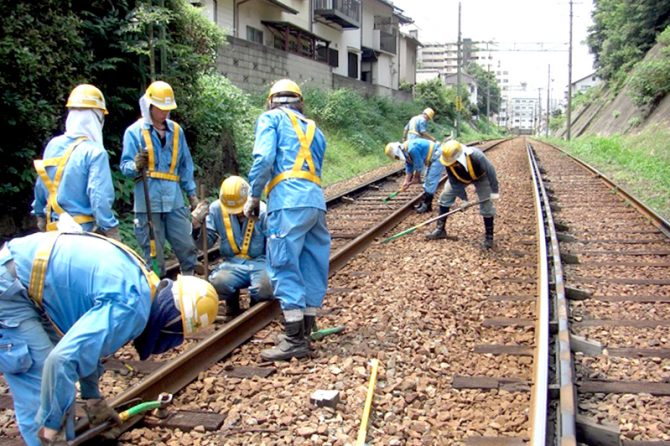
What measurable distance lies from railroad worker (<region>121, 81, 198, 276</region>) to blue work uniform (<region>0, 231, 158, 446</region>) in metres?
2.73

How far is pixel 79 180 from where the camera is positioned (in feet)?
14.0

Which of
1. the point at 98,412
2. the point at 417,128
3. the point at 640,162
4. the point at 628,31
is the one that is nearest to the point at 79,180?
the point at 98,412

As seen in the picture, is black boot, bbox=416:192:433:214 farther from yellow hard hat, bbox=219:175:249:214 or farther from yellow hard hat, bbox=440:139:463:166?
yellow hard hat, bbox=219:175:249:214

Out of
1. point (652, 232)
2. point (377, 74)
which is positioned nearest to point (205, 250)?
point (652, 232)

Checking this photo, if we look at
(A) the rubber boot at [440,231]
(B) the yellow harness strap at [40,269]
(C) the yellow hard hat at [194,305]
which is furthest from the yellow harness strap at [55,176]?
(A) the rubber boot at [440,231]

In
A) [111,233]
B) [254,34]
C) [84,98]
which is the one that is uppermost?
[254,34]

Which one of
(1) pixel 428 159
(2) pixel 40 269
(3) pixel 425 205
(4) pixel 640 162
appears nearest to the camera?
(2) pixel 40 269

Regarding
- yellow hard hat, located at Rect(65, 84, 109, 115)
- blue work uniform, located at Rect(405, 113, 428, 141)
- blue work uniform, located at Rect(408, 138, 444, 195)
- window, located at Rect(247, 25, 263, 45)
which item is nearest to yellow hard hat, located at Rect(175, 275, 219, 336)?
yellow hard hat, located at Rect(65, 84, 109, 115)

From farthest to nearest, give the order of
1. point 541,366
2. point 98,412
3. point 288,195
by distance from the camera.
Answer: point 288,195
point 541,366
point 98,412

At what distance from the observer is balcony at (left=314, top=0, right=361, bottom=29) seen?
29559mm

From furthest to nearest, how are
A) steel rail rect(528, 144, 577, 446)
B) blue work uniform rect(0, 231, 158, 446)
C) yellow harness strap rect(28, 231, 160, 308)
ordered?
steel rail rect(528, 144, 577, 446) → yellow harness strap rect(28, 231, 160, 308) → blue work uniform rect(0, 231, 158, 446)

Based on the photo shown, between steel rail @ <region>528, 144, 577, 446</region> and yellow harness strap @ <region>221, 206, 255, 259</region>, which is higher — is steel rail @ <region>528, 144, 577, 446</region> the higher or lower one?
the lower one

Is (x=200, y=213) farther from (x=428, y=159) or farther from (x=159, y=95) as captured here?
(x=428, y=159)

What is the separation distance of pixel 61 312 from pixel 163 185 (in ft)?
9.53
